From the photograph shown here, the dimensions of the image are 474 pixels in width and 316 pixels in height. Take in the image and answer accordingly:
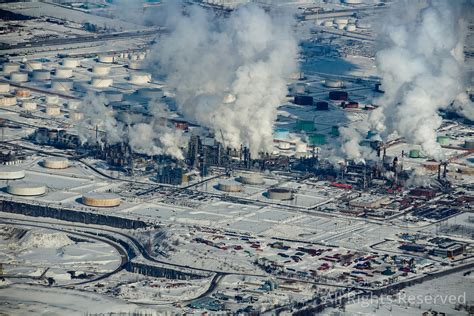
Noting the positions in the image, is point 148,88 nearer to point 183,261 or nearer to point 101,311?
point 183,261

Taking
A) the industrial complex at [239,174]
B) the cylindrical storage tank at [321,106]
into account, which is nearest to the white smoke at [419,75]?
the industrial complex at [239,174]

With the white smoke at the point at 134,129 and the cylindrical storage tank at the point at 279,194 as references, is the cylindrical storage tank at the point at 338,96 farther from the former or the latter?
the cylindrical storage tank at the point at 279,194

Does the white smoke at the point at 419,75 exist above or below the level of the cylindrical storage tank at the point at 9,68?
above

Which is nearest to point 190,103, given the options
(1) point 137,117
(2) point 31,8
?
(1) point 137,117

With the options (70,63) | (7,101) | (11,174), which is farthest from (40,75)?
(11,174)

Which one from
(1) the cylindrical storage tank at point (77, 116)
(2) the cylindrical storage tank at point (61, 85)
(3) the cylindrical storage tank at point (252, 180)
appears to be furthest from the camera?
(2) the cylindrical storage tank at point (61, 85)
